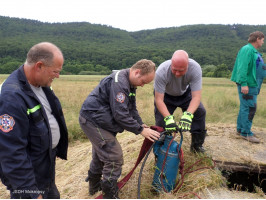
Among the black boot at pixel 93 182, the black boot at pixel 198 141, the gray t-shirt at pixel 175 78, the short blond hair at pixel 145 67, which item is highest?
the short blond hair at pixel 145 67

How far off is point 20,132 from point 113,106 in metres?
1.15

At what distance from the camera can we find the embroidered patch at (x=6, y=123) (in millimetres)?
1607

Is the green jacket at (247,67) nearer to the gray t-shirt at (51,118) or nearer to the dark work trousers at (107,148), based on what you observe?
the dark work trousers at (107,148)

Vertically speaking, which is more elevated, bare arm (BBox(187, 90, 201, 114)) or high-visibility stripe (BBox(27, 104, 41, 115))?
high-visibility stripe (BBox(27, 104, 41, 115))

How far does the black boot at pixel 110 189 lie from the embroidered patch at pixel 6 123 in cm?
160

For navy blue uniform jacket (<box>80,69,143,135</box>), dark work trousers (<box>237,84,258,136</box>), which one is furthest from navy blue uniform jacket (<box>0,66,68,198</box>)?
dark work trousers (<box>237,84,258,136</box>)

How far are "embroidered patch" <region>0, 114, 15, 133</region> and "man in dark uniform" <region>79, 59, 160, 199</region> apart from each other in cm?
121

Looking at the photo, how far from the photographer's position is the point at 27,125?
173 centimetres

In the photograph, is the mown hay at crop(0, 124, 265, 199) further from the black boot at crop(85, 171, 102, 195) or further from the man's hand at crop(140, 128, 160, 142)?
the man's hand at crop(140, 128, 160, 142)

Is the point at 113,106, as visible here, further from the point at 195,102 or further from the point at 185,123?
the point at 195,102

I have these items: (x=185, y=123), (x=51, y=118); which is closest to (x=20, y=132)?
(x=51, y=118)

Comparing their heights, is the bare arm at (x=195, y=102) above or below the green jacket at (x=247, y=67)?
below

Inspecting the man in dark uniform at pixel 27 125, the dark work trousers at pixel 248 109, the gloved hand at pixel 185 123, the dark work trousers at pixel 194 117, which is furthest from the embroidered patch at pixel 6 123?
the dark work trousers at pixel 248 109

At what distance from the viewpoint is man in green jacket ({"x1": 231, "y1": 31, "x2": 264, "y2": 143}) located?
4.75m
